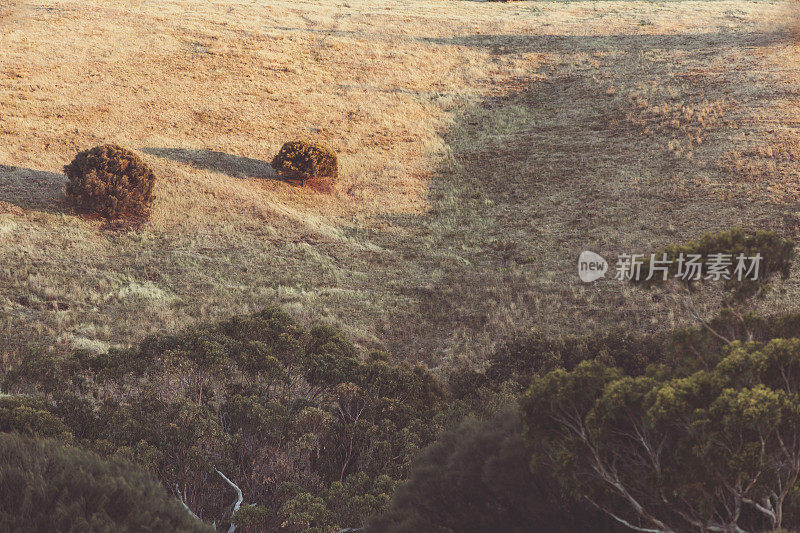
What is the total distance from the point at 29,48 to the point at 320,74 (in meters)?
18.6

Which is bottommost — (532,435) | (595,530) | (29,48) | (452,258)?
(452,258)

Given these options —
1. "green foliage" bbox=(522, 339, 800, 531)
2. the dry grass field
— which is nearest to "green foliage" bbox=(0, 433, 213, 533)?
"green foliage" bbox=(522, 339, 800, 531)

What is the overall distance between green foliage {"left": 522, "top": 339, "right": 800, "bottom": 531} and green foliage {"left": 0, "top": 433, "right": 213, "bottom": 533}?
4.97 meters

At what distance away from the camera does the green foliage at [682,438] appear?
19.4ft

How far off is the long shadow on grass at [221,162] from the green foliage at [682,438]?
999 inches

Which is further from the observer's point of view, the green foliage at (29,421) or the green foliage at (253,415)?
the green foliage at (253,415)

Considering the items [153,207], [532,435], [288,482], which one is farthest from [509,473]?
[153,207]

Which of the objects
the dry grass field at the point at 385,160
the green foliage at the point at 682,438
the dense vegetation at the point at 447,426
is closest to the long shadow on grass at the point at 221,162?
the dry grass field at the point at 385,160

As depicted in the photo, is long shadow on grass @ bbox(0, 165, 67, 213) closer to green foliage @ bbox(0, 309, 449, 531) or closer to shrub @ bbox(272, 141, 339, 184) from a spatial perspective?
shrub @ bbox(272, 141, 339, 184)

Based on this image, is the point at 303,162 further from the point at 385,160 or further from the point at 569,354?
the point at 569,354

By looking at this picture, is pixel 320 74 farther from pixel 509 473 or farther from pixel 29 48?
pixel 509 473

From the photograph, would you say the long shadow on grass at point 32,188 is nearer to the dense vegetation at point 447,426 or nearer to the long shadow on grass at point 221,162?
the long shadow on grass at point 221,162

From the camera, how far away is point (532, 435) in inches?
290

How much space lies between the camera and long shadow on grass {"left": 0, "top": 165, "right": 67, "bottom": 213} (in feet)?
75.0
